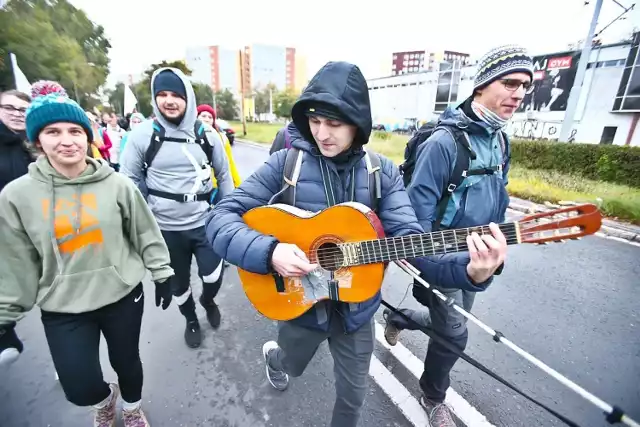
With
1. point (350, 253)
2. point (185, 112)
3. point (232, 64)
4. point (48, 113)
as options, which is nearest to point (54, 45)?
point (185, 112)

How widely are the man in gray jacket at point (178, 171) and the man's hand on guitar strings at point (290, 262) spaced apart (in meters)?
1.56

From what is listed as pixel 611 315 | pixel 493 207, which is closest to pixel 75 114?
pixel 493 207

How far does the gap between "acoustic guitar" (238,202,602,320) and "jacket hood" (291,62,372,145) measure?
1.46 feet

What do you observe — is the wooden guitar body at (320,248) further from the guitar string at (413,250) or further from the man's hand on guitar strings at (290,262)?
the man's hand on guitar strings at (290,262)

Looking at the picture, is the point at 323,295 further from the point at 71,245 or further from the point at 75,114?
the point at 75,114

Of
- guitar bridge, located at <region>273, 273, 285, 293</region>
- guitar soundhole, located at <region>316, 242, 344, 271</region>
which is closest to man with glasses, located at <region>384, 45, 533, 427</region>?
guitar soundhole, located at <region>316, 242, 344, 271</region>

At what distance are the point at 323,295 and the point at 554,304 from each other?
3456 mm

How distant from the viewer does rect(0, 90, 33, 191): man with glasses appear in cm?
266

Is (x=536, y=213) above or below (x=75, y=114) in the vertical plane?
below

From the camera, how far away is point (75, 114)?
1.69 metres

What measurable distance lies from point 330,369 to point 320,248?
1452 millimetres

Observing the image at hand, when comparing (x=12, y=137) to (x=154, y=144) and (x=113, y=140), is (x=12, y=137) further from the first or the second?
(x=113, y=140)

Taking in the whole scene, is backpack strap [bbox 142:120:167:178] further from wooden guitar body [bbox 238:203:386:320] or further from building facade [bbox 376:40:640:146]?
building facade [bbox 376:40:640:146]

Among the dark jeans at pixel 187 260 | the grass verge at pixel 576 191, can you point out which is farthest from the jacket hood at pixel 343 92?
the grass verge at pixel 576 191
